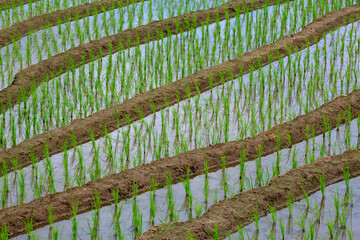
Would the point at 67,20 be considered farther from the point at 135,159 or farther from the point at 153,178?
the point at 153,178

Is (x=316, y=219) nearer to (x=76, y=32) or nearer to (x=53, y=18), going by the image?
(x=76, y=32)

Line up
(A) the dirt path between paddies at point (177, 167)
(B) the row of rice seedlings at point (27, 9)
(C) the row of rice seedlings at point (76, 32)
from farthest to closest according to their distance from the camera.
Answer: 1. (B) the row of rice seedlings at point (27, 9)
2. (C) the row of rice seedlings at point (76, 32)
3. (A) the dirt path between paddies at point (177, 167)

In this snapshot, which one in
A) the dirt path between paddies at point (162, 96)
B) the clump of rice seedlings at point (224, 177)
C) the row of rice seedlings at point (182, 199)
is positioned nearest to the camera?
the row of rice seedlings at point (182, 199)

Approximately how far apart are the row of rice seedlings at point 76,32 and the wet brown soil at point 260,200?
2.60 meters

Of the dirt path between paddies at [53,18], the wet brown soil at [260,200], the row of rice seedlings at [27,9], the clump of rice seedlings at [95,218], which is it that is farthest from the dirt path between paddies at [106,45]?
the wet brown soil at [260,200]

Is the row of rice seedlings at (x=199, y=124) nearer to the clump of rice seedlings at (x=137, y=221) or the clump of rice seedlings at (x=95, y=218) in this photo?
the clump of rice seedlings at (x=95, y=218)

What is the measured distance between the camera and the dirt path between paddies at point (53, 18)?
244 inches

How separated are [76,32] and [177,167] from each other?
300 cm

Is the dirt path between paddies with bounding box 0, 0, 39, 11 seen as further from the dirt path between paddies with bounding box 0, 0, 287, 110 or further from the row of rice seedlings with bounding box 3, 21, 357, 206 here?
the row of rice seedlings with bounding box 3, 21, 357, 206

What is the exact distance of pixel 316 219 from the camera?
10.5 ft

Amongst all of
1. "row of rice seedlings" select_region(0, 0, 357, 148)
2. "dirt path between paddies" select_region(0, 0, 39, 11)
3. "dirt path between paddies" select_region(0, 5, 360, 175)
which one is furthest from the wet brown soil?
"dirt path between paddies" select_region(0, 0, 39, 11)

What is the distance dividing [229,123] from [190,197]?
1.22 meters


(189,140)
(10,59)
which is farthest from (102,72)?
(189,140)

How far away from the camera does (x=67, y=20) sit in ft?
21.7
